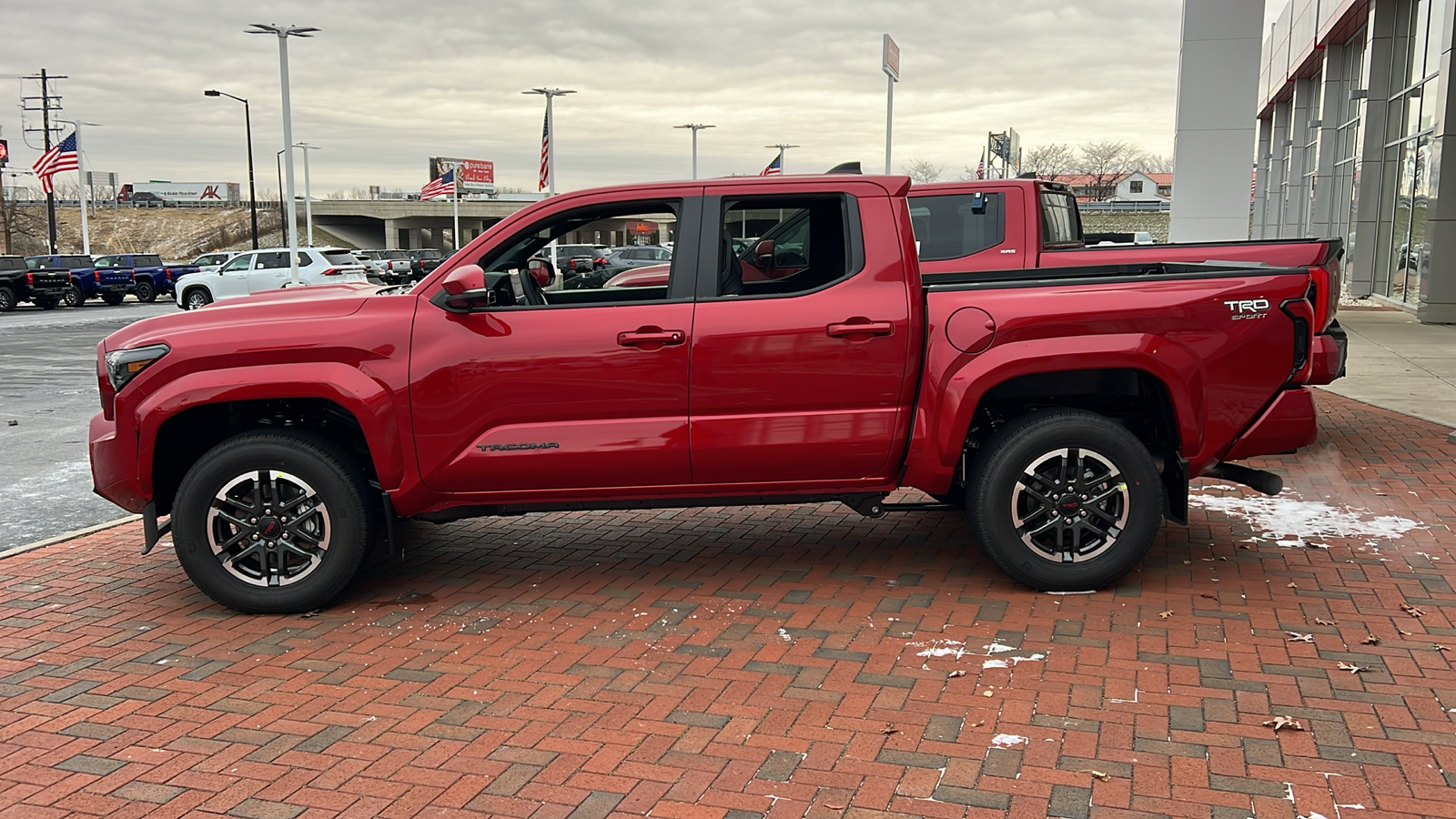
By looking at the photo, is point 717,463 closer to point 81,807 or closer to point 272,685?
point 272,685

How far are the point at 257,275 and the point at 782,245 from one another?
2945cm

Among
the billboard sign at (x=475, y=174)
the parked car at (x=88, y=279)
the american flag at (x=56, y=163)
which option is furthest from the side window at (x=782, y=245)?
the billboard sign at (x=475, y=174)

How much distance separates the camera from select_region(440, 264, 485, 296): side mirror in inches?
192

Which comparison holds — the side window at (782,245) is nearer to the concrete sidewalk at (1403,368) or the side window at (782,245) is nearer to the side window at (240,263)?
the concrete sidewalk at (1403,368)

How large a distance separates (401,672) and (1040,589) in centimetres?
283

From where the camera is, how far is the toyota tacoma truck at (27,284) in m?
34.7

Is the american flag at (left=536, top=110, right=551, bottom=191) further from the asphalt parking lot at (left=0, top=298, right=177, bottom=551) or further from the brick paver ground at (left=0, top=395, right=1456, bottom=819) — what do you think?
the brick paver ground at (left=0, top=395, right=1456, bottom=819)

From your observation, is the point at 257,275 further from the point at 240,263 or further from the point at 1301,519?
the point at 1301,519

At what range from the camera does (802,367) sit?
5070 millimetres

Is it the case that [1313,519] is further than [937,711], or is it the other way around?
[1313,519]

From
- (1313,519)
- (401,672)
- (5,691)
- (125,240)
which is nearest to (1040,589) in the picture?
(1313,519)

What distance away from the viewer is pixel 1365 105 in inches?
996

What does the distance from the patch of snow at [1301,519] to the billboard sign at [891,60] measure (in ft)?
42.3

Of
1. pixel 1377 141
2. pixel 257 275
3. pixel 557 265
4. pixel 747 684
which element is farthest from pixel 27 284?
pixel 747 684
